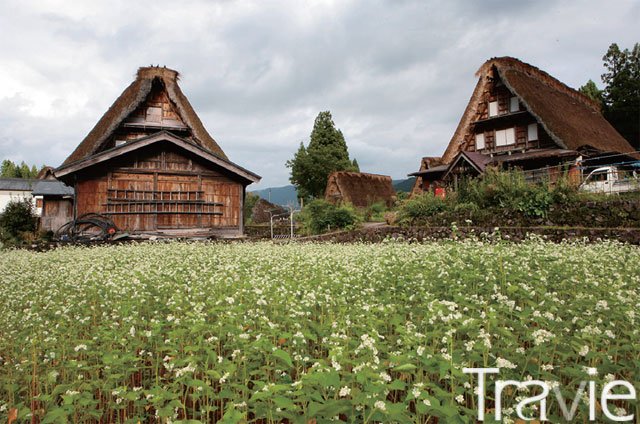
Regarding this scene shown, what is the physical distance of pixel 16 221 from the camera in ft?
79.0

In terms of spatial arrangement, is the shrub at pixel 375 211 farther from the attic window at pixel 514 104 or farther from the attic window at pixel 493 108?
the attic window at pixel 514 104

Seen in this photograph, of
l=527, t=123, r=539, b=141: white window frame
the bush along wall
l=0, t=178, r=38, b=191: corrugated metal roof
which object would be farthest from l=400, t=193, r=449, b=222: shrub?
l=0, t=178, r=38, b=191: corrugated metal roof

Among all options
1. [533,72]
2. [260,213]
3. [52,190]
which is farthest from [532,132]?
[52,190]

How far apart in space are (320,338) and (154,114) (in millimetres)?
19855

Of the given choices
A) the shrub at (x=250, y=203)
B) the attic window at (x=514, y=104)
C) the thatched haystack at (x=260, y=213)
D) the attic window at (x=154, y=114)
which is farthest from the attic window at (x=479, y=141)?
the shrub at (x=250, y=203)

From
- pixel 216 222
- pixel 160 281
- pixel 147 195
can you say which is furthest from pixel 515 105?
pixel 160 281

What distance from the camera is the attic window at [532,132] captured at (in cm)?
2326

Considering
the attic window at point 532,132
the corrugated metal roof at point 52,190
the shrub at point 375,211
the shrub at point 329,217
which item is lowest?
the shrub at point 329,217

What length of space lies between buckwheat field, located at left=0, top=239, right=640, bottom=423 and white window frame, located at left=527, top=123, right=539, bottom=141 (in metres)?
18.2

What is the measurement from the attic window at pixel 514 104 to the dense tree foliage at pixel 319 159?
78.5ft

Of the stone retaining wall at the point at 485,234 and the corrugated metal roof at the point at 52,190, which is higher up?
the corrugated metal roof at the point at 52,190

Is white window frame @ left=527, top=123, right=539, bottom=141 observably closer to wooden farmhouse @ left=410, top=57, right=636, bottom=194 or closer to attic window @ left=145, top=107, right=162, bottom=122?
wooden farmhouse @ left=410, top=57, right=636, bottom=194

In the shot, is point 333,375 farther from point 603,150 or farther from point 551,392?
point 603,150

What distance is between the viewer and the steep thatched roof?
18797 millimetres
